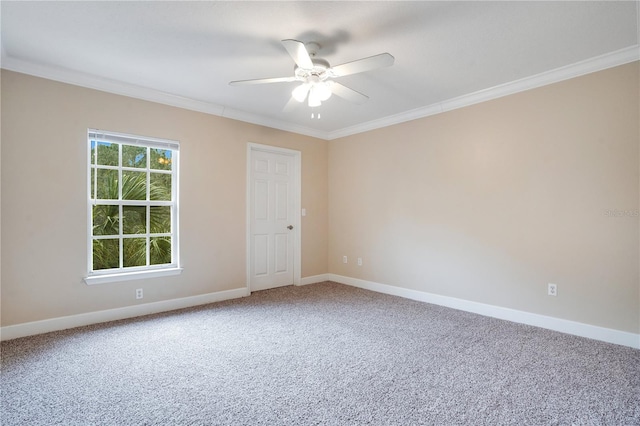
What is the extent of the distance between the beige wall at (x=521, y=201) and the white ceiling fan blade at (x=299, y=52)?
2296 millimetres

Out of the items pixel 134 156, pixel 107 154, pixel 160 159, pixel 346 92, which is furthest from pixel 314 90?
pixel 107 154

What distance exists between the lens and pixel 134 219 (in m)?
3.68

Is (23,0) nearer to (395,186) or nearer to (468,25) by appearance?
(468,25)

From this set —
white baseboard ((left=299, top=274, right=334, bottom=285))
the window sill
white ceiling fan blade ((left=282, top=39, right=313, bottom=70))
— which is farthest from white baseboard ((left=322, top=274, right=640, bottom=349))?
white ceiling fan blade ((left=282, top=39, right=313, bottom=70))

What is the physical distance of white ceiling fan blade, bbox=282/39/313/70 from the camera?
213cm

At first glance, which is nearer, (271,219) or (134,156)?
(134,156)

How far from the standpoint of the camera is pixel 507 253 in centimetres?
→ 350

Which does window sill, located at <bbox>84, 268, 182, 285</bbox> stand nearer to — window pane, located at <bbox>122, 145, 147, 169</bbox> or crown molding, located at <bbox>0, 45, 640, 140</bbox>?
window pane, located at <bbox>122, 145, 147, 169</bbox>

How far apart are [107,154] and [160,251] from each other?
3.97ft

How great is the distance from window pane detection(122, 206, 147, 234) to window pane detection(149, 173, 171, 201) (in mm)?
198

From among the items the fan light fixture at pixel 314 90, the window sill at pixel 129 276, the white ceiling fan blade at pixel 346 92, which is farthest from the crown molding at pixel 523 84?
the window sill at pixel 129 276

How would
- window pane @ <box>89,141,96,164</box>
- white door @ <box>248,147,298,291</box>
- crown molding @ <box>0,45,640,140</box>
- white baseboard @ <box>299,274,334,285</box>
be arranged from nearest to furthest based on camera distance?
crown molding @ <box>0,45,640,140</box> → window pane @ <box>89,141,96,164</box> → white door @ <box>248,147,298,291</box> → white baseboard @ <box>299,274,334,285</box>

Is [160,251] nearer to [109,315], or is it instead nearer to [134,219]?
[134,219]

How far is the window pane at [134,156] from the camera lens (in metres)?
3.63
